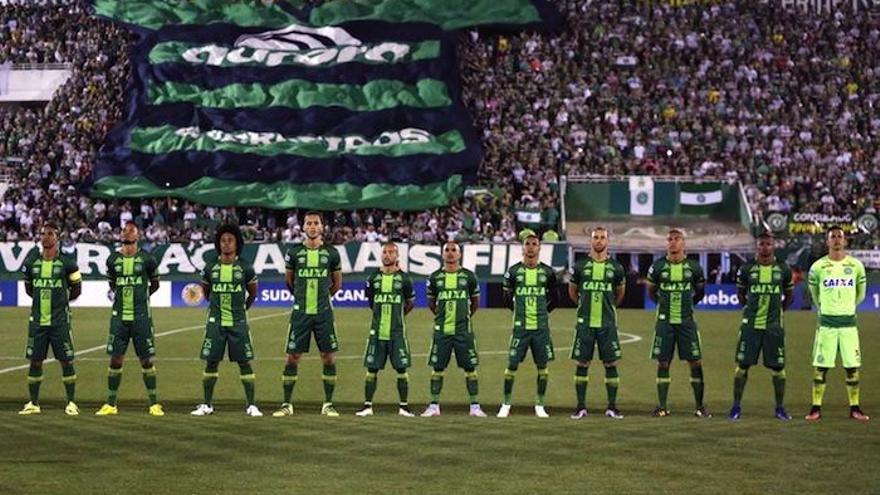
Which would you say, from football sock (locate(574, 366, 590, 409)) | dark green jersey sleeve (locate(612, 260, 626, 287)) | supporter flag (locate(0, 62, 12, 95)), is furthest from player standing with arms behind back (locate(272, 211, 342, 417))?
supporter flag (locate(0, 62, 12, 95))

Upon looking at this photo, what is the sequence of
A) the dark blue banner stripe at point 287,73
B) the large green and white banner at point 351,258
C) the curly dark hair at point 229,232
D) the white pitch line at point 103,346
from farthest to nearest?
the dark blue banner stripe at point 287,73, the large green and white banner at point 351,258, the white pitch line at point 103,346, the curly dark hair at point 229,232

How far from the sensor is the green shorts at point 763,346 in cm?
1812

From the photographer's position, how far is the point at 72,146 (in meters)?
52.4

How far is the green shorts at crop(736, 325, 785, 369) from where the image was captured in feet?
59.5

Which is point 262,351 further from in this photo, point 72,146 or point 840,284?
point 72,146

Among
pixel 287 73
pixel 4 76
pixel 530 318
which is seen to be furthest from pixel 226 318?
pixel 4 76

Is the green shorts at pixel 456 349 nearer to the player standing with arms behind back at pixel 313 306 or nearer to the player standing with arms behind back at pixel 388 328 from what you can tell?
the player standing with arms behind back at pixel 388 328

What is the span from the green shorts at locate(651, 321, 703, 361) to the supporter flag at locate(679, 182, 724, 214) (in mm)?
31003

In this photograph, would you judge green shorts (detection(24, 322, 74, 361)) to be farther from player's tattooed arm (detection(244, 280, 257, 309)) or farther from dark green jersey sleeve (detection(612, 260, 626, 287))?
dark green jersey sleeve (detection(612, 260, 626, 287))

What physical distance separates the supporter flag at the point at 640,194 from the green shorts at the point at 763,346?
30.7 m

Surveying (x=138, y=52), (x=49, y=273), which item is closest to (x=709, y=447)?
(x=49, y=273)

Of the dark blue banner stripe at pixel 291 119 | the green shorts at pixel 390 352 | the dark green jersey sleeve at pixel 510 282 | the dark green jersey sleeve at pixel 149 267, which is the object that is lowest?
the green shorts at pixel 390 352

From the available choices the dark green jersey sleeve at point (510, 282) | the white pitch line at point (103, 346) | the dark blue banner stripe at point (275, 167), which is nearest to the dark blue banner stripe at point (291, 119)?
the dark blue banner stripe at point (275, 167)

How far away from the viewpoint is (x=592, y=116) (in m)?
51.9
